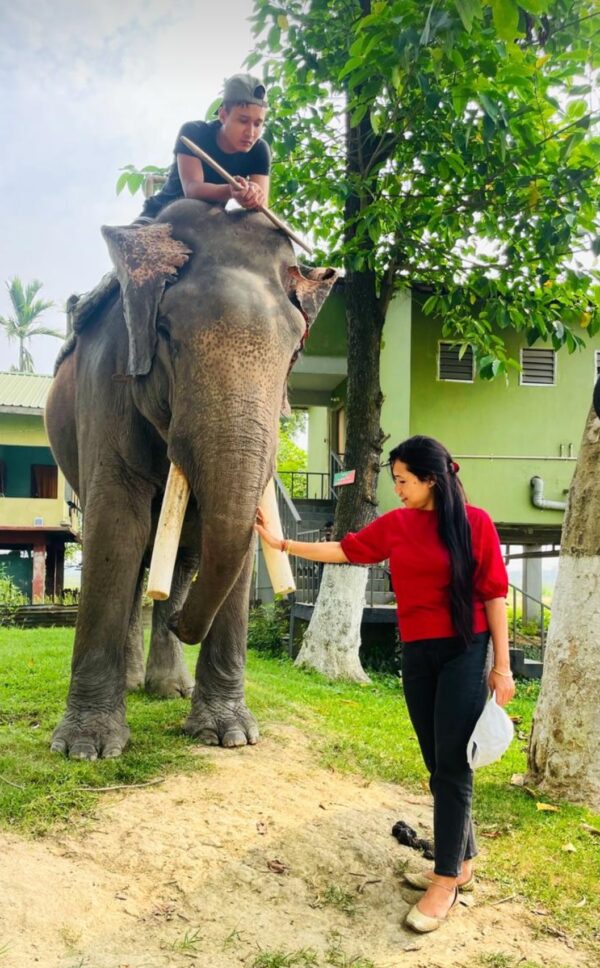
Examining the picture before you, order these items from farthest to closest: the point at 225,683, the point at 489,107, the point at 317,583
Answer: the point at 317,583
the point at 489,107
the point at 225,683

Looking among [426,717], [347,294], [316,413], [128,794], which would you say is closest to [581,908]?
[426,717]

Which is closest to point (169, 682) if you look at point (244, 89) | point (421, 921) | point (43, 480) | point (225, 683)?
point (225, 683)

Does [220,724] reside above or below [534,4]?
below

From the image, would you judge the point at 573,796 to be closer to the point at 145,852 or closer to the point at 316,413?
the point at 145,852

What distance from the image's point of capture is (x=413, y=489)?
3.64 m

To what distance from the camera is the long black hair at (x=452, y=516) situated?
3.48 meters

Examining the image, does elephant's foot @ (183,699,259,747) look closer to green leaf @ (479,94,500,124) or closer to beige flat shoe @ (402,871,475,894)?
beige flat shoe @ (402,871,475,894)

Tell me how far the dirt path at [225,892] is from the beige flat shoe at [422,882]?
0.06 meters

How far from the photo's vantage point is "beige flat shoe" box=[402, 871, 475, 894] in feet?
12.3

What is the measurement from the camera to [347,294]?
10.8m

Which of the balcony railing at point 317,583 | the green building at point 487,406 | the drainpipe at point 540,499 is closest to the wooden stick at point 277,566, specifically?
the balcony railing at point 317,583

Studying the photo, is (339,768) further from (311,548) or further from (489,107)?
(489,107)

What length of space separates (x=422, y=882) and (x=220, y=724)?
2058 millimetres

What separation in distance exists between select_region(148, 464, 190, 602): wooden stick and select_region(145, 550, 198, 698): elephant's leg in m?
2.40
